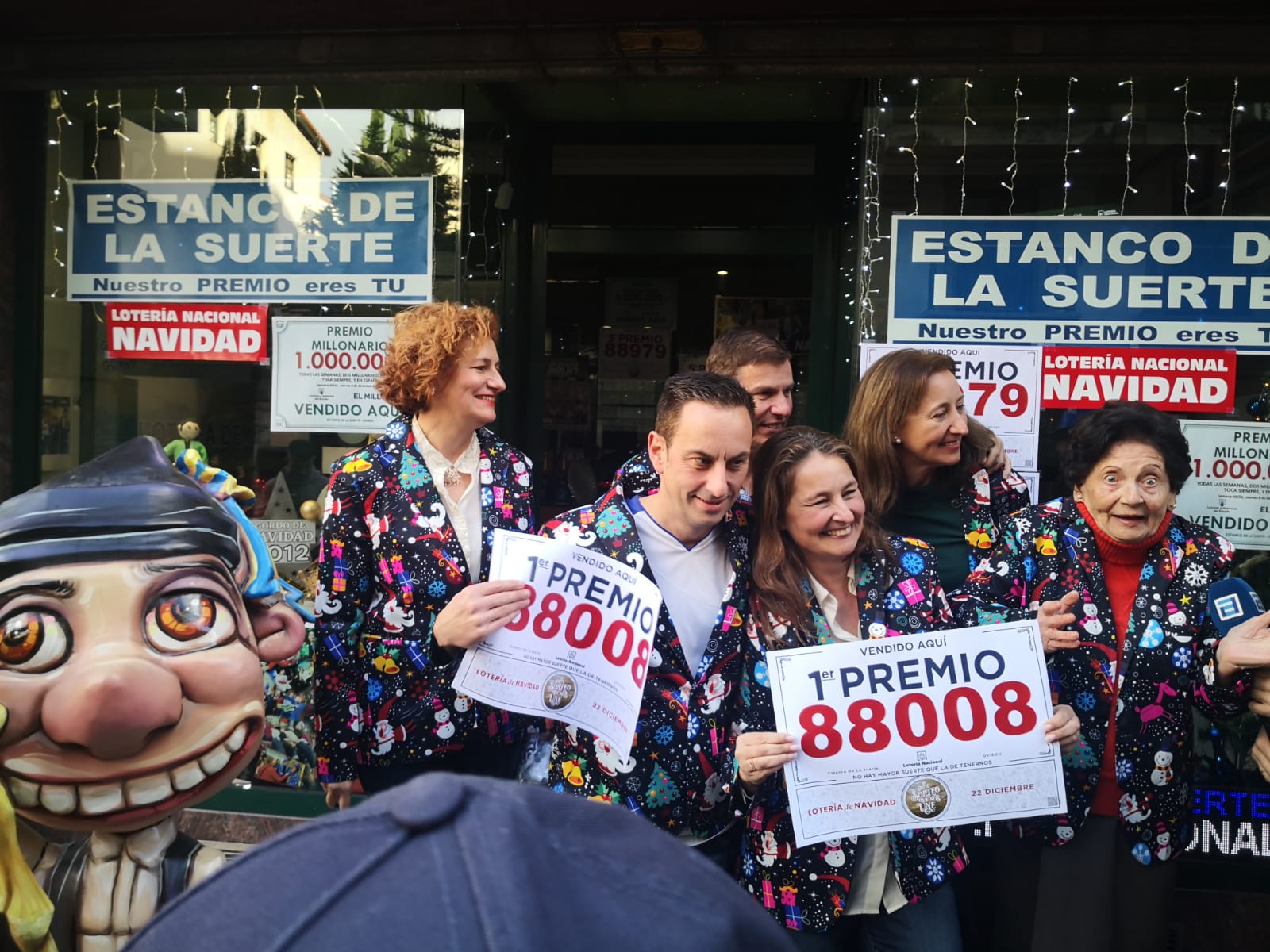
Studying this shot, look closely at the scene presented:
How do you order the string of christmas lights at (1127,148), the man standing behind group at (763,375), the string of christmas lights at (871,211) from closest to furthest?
the man standing behind group at (763,375)
the string of christmas lights at (1127,148)
the string of christmas lights at (871,211)

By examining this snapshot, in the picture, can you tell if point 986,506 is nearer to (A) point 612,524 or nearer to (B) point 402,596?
(A) point 612,524

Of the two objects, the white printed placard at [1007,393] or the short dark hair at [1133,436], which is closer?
the short dark hair at [1133,436]

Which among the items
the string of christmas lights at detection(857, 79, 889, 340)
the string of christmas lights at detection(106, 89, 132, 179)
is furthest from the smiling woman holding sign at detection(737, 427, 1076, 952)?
the string of christmas lights at detection(106, 89, 132, 179)

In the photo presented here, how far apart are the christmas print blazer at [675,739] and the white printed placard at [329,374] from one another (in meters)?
2.54

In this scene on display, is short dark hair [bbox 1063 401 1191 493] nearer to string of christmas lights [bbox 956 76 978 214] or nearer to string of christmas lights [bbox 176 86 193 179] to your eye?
string of christmas lights [bbox 956 76 978 214]

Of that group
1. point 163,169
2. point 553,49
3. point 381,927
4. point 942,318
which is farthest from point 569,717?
point 163,169

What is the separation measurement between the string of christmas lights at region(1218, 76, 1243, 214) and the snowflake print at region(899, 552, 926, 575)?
2.74 m

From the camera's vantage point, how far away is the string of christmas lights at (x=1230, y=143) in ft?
13.5

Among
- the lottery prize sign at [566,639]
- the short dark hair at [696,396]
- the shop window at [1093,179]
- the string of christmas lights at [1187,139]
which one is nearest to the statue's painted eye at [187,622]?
the lottery prize sign at [566,639]

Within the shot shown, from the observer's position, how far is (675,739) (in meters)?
2.33

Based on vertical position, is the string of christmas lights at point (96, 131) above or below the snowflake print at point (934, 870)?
above

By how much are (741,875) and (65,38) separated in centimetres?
476

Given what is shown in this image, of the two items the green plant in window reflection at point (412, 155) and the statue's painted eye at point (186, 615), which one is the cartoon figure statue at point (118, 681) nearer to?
the statue's painted eye at point (186, 615)

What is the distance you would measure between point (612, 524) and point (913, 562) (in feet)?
2.55
